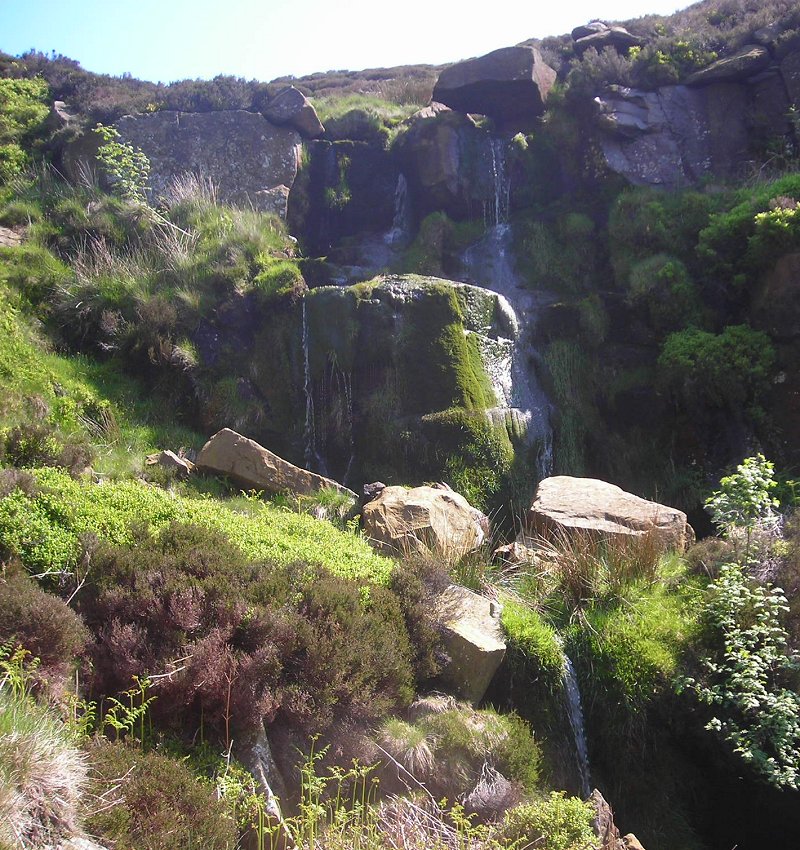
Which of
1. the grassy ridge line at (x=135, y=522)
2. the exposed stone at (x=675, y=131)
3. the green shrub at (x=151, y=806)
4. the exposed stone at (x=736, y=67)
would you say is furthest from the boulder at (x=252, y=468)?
→ the exposed stone at (x=736, y=67)

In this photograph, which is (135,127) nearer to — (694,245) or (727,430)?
(694,245)

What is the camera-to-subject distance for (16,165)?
51.6ft

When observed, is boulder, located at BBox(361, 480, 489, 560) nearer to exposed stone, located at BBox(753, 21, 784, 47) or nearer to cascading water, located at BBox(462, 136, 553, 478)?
cascading water, located at BBox(462, 136, 553, 478)

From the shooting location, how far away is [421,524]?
25.0 feet

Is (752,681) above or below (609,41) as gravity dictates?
below

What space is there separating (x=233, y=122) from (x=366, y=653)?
15.1 meters

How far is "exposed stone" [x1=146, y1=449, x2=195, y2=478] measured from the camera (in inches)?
356

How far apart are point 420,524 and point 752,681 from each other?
3280 mm

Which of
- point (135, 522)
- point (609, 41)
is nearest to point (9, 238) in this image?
point (135, 522)

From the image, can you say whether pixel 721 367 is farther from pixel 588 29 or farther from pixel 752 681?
pixel 588 29

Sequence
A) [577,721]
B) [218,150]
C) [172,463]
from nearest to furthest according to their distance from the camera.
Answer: [577,721] → [172,463] → [218,150]

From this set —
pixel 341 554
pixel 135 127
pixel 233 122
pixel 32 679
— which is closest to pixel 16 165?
pixel 135 127

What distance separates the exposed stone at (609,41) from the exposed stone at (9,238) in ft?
42.4

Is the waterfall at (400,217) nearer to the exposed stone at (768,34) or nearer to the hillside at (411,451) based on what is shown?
the hillside at (411,451)
